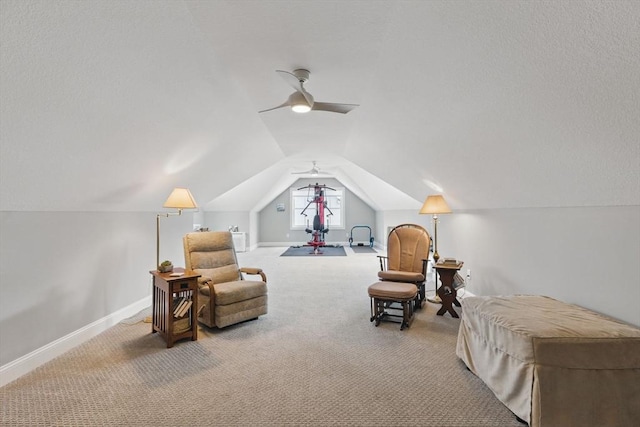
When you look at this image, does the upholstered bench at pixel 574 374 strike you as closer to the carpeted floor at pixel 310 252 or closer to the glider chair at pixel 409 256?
the glider chair at pixel 409 256

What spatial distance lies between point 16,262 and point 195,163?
6.75ft

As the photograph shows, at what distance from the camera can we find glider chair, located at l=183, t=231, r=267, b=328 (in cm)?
320

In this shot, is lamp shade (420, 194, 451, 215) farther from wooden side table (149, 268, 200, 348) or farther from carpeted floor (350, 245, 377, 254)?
carpeted floor (350, 245, 377, 254)

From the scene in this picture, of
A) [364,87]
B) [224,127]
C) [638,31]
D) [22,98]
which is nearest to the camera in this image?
[638,31]

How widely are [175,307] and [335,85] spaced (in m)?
2.76

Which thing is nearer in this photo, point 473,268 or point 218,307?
point 218,307

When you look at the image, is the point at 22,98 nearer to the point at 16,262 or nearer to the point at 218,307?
the point at 16,262

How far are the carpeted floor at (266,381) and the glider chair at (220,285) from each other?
0.57ft

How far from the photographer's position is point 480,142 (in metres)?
2.56

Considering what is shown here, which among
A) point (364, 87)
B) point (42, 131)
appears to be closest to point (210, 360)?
point (42, 131)

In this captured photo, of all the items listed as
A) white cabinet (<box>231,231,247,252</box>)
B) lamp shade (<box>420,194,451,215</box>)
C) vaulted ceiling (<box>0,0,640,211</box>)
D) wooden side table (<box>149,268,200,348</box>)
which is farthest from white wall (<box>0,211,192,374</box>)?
white cabinet (<box>231,231,247,252</box>)

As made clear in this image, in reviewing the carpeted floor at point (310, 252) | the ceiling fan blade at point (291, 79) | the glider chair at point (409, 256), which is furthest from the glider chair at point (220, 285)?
the carpeted floor at point (310, 252)

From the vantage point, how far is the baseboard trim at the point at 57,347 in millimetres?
2197

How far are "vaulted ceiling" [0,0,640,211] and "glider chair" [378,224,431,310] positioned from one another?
102 cm
